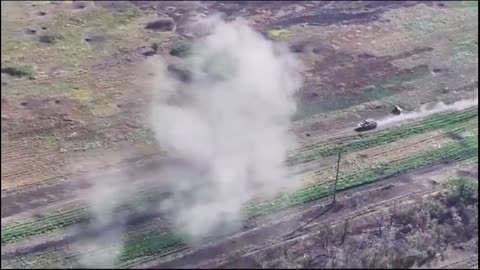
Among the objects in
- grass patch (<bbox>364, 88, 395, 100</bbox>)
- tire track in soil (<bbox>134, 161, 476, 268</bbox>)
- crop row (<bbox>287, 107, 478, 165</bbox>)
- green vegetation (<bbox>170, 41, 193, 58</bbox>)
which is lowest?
tire track in soil (<bbox>134, 161, 476, 268</bbox>)

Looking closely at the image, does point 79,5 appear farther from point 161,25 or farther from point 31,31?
point 161,25

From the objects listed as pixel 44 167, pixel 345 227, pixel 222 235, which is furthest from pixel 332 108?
pixel 44 167

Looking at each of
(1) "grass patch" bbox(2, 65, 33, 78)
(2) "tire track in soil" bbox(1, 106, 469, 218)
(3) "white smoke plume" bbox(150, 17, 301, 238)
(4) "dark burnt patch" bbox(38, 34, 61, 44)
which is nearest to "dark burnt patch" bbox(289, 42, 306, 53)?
(3) "white smoke plume" bbox(150, 17, 301, 238)

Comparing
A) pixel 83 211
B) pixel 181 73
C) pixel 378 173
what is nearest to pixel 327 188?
pixel 378 173

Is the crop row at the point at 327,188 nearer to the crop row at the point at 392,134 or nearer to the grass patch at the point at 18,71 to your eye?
the crop row at the point at 392,134

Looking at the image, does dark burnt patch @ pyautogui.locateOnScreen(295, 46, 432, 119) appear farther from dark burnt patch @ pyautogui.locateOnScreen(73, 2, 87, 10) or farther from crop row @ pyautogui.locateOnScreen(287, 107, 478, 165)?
dark burnt patch @ pyautogui.locateOnScreen(73, 2, 87, 10)

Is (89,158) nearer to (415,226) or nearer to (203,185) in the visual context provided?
(203,185)

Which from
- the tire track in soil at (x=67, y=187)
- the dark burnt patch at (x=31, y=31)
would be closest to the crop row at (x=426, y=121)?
the tire track in soil at (x=67, y=187)
